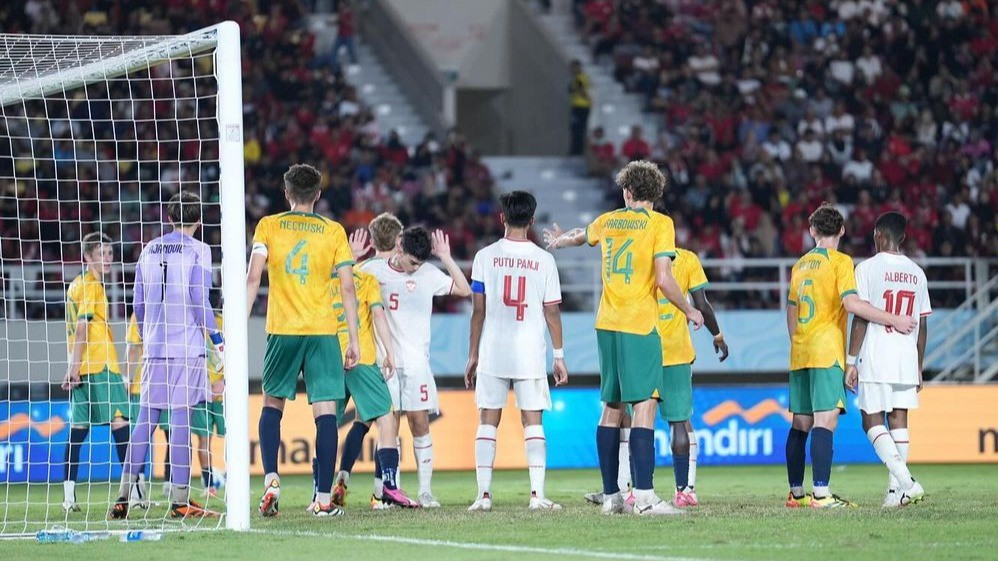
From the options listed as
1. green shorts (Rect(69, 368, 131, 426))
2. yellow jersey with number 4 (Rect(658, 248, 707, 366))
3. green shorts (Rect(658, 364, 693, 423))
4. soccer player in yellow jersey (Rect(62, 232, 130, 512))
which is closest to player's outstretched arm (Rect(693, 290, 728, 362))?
yellow jersey with number 4 (Rect(658, 248, 707, 366))

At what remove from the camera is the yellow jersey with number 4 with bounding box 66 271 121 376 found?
1228 cm

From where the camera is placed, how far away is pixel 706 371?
69.8ft

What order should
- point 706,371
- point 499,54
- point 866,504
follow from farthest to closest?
1. point 499,54
2. point 706,371
3. point 866,504

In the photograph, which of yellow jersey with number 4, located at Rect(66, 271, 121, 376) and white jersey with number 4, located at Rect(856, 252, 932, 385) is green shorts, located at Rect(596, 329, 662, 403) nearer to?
white jersey with number 4, located at Rect(856, 252, 932, 385)

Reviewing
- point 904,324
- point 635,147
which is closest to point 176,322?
point 904,324

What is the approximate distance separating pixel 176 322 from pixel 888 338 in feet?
17.3

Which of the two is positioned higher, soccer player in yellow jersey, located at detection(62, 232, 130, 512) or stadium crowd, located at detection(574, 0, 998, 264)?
stadium crowd, located at detection(574, 0, 998, 264)

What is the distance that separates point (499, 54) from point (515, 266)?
62.7ft

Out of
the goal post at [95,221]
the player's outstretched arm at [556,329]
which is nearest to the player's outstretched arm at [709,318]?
the player's outstretched arm at [556,329]

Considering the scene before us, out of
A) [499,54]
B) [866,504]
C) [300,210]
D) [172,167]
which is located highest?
[499,54]

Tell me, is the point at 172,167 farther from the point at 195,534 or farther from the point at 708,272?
the point at 195,534

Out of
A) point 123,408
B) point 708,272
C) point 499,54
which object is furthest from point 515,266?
point 499,54

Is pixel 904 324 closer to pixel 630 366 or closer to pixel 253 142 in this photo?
pixel 630 366

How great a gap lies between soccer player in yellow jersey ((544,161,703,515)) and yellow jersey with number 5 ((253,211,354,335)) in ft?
5.90
